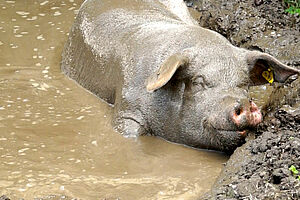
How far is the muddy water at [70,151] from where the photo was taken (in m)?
6.22

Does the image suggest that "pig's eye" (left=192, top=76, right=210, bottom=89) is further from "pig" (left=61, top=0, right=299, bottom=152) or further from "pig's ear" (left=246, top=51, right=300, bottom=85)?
"pig's ear" (left=246, top=51, right=300, bottom=85)

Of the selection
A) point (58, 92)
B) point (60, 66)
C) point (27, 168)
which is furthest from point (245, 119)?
point (60, 66)

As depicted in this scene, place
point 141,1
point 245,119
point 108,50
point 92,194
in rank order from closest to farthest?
1. point 92,194
2. point 245,119
3. point 108,50
4. point 141,1

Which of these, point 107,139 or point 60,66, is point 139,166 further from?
point 60,66

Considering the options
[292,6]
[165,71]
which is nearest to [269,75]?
[165,71]

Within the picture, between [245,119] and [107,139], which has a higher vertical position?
[245,119]

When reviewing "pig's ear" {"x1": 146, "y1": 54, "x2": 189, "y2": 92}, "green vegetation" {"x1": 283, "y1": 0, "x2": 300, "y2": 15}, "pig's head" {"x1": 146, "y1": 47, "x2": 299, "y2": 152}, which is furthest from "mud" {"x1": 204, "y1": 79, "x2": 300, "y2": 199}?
"green vegetation" {"x1": 283, "y1": 0, "x2": 300, "y2": 15}

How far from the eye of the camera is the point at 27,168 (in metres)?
6.64

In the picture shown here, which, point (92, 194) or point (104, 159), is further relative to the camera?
point (104, 159)

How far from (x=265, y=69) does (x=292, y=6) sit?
2.37 metres

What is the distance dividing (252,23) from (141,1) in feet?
4.42

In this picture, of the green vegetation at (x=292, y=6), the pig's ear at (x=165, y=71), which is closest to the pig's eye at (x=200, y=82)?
the pig's ear at (x=165, y=71)

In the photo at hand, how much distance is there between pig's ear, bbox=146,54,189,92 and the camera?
683 cm

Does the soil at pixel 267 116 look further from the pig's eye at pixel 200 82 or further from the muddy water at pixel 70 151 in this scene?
the pig's eye at pixel 200 82
